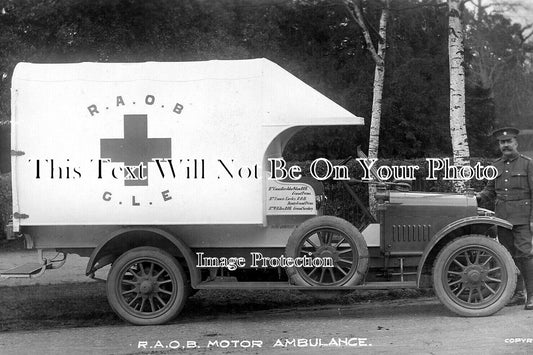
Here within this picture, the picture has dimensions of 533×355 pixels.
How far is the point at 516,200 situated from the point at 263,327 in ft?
8.82

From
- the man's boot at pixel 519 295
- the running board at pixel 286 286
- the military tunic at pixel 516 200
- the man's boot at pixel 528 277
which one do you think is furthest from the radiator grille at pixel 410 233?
the man's boot at pixel 519 295

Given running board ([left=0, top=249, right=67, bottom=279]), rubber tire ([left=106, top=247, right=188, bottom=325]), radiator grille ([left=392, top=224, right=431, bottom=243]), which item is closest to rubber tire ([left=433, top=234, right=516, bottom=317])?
radiator grille ([left=392, top=224, right=431, bottom=243])

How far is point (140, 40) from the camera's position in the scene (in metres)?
8.98

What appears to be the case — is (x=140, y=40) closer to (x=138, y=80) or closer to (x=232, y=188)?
(x=138, y=80)

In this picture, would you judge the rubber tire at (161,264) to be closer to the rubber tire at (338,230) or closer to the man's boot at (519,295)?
the rubber tire at (338,230)

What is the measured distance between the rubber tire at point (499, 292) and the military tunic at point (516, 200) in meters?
0.45

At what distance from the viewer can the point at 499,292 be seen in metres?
6.20

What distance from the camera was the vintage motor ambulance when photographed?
20.0 ft

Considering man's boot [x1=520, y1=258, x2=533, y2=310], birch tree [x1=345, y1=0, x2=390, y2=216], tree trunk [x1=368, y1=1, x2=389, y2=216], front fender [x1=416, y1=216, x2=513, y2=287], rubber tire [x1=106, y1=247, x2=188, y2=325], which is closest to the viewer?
front fender [x1=416, y1=216, x2=513, y2=287]

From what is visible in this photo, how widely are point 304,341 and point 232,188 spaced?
146 cm

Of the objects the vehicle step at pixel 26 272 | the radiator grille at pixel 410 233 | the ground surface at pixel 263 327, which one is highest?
the radiator grille at pixel 410 233

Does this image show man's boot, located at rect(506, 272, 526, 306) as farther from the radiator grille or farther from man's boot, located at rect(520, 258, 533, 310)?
the radiator grille

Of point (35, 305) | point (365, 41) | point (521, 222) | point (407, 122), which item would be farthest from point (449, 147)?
point (35, 305)

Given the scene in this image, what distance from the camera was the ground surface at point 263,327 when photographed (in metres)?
5.38
